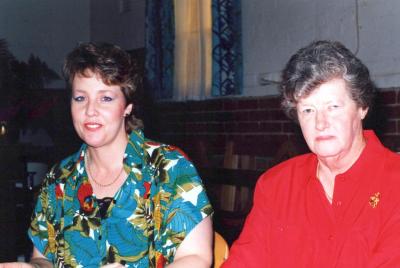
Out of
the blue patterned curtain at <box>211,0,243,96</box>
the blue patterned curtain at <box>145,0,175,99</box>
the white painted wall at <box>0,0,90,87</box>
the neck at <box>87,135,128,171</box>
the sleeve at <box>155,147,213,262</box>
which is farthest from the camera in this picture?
the white painted wall at <box>0,0,90,87</box>

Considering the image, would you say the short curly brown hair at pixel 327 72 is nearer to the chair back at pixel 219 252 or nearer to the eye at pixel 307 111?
the eye at pixel 307 111

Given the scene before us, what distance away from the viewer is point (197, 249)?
184 cm

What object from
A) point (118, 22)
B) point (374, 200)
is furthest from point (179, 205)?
point (118, 22)

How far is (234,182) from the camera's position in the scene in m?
4.13

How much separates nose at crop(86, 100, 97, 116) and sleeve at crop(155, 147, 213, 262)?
0.31 meters

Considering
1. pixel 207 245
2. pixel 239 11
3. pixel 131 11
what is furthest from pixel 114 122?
pixel 131 11

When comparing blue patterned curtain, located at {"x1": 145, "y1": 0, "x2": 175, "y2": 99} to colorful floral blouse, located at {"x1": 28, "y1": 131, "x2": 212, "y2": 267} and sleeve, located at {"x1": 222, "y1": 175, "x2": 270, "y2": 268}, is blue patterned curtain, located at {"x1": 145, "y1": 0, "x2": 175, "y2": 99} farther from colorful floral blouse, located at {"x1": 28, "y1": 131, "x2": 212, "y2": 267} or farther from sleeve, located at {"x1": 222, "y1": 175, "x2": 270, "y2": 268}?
sleeve, located at {"x1": 222, "y1": 175, "x2": 270, "y2": 268}

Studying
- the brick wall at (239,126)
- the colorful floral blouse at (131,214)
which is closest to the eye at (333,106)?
the colorful floral blouse at (131,214)

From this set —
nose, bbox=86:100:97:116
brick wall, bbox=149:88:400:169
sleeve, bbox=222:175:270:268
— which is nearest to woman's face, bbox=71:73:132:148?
nose, bbox=86:100:97:116

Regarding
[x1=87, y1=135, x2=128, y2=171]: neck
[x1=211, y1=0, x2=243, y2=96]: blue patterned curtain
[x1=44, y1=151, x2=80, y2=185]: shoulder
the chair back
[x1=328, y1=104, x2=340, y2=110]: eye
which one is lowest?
the chair back

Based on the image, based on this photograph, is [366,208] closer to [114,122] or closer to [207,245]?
[207,245]

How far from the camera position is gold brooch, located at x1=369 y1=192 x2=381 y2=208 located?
1.67 meters

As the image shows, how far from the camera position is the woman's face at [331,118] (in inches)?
67.2

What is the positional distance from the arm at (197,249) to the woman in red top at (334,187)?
8 centimetres
